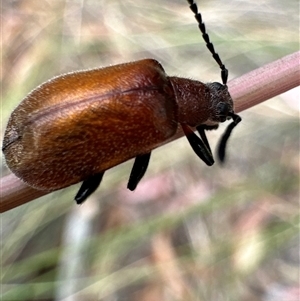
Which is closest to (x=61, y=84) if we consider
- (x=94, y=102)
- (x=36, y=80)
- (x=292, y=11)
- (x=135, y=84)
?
(x=94, y=102)

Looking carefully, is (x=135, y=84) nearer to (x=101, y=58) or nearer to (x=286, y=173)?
(x=286, y=173)

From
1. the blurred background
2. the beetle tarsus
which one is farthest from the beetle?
the blurred background


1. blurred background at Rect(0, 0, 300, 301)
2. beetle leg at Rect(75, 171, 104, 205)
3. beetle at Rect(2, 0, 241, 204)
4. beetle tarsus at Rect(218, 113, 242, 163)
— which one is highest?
beetle at Rect(2, 0, 241, 204)

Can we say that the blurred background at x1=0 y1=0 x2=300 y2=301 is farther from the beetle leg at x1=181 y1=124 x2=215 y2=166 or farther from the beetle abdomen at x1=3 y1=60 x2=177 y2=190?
the beetle abdomen at x1=3 y1=60 x2=177 y2=190

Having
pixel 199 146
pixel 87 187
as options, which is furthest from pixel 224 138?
pixel 87 187

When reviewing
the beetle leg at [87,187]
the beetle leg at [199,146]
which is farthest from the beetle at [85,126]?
the beetle leg at [199,146]

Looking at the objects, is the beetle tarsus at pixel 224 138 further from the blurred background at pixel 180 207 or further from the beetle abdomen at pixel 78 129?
the blurred background at pixel 180 207

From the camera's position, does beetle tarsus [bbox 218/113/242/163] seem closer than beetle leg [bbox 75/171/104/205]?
No

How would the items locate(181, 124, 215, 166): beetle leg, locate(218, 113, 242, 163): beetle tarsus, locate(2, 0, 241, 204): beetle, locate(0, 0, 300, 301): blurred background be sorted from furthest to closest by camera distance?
1. locate(0, 0, 300, 301): blurred background
2. locate(218, 113, 242, 163): beetle tarsus
3. locate(181, 124, 215, 166): beetle leg
4. locate(2, 0, 241, 204): beetle
